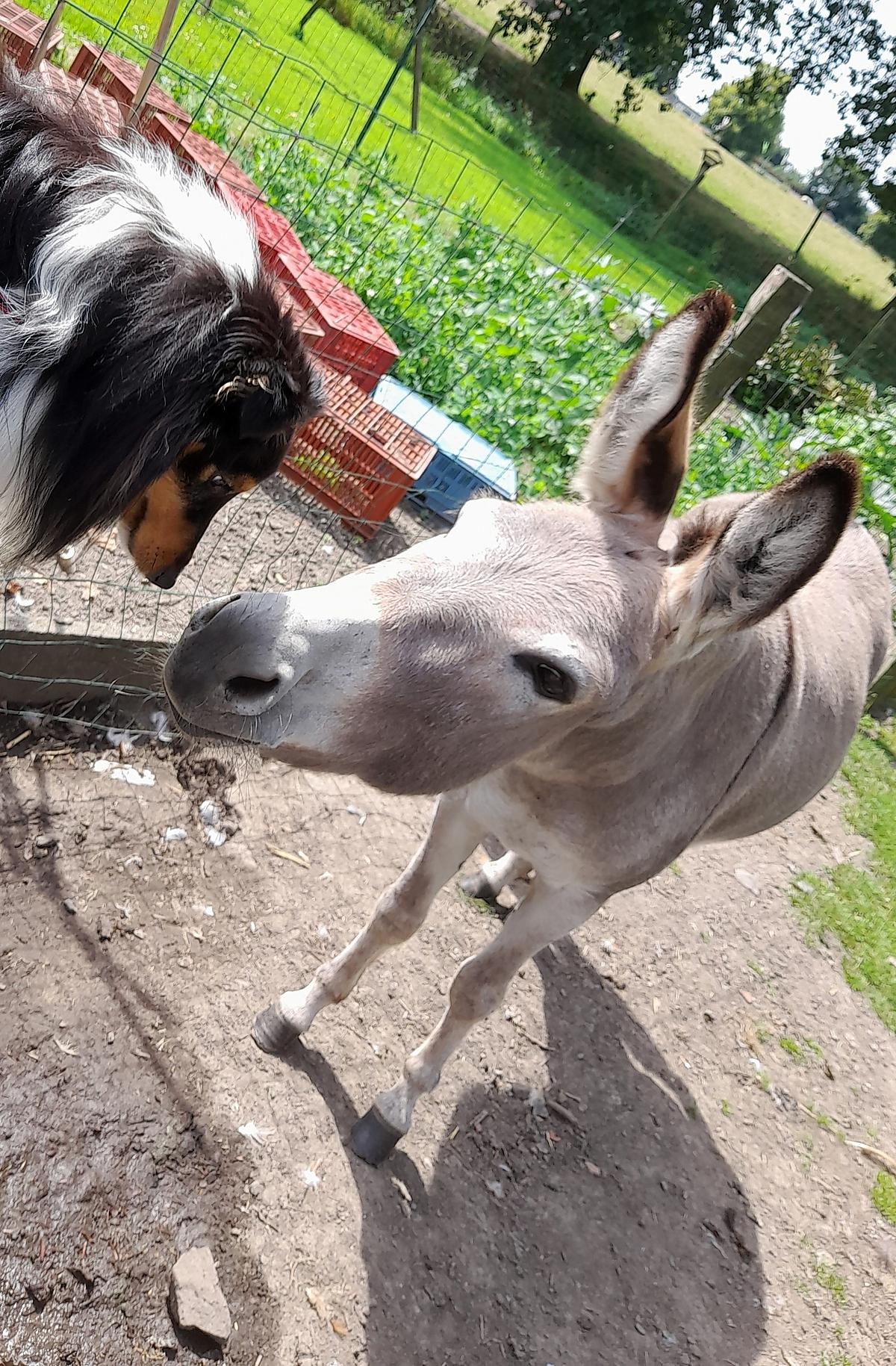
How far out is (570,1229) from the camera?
2.91 meters

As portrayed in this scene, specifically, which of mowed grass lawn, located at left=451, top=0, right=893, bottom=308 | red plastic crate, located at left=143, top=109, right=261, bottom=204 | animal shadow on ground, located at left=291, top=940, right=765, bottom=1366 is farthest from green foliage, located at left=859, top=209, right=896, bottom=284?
animal shadow on ground, located at left=291, top=940, right=765, bottom=1366

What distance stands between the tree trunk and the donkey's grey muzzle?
3148 cm

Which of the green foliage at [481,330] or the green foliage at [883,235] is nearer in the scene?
the green foliage at [481,330]

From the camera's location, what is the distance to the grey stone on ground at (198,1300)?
2061 millimetres

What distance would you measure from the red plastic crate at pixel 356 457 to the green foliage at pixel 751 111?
124 feet

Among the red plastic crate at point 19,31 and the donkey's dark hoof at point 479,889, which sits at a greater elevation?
the red plastic crate at point 19,31

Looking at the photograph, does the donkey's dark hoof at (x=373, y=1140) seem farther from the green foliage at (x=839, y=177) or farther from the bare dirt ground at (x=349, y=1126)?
Answer: the green foliage at (x=839, y=177)

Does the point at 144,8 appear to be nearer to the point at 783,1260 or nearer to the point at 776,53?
the point at 783,1260

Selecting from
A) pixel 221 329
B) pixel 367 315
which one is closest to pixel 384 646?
pixel 221 329

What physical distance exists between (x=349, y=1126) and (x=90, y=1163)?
0.83m

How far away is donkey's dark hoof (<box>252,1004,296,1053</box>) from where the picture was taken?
2756 mm

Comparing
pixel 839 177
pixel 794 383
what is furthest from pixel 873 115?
pixel 794 383

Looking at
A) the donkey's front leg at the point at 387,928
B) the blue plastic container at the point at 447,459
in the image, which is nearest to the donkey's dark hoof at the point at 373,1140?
the donkey's front leg at the point at 387,928

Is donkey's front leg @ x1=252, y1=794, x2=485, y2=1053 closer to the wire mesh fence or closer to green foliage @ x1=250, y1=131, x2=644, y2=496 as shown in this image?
the wire mesh fence
